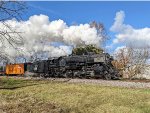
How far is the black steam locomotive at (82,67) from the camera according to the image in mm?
27719

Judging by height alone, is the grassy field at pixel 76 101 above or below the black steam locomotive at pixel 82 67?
below

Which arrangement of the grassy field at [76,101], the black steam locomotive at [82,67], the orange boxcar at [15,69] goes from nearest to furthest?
1. the grassy field at [76,101]
2. the black steam locomotive at [82,67]
3. the orange boxcar at [15,69]

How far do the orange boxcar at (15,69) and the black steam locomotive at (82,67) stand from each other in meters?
6.47

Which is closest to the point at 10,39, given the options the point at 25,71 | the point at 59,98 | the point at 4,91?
the point at 4,91

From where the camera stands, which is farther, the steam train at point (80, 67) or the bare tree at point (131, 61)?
the bare tree at point (131, 61)

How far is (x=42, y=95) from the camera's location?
17.5 m

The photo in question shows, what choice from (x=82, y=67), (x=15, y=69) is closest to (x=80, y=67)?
(x=82, y=67)

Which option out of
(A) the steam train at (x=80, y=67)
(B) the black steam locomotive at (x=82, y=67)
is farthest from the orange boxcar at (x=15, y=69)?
(B) the black steam locomotive at (x=82, y=67)

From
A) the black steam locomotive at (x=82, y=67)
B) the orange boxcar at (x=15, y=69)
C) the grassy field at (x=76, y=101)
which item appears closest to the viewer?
the grassy field at (x=76, y=101)

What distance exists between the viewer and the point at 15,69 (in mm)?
38969

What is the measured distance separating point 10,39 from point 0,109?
697 cm

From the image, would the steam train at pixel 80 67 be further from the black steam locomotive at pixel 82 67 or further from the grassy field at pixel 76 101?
the grassy field at pixel 76 101

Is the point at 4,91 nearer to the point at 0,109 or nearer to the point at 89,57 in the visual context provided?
the point at 0,109

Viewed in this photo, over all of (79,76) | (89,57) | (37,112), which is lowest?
(37,112)
